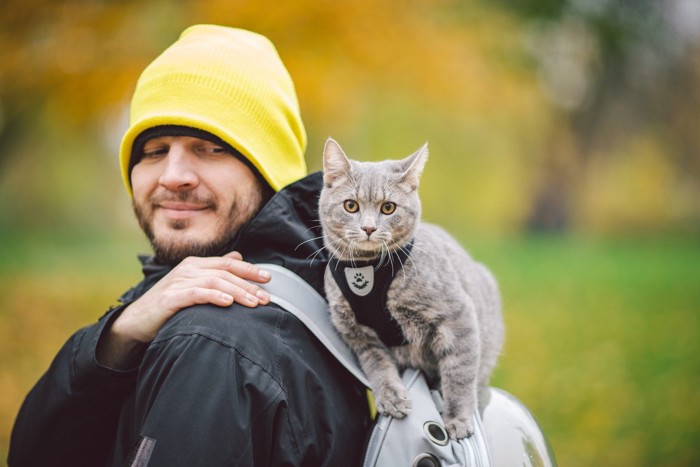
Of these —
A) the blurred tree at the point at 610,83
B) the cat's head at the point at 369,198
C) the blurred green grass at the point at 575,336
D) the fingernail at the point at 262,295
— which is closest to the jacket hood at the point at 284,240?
the cat's head at the point at 369,198

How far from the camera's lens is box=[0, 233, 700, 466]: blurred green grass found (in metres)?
4.55

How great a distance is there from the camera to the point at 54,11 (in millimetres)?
5594

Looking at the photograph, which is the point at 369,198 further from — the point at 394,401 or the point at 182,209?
the point at 394,401

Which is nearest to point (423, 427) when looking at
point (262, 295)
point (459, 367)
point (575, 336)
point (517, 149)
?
point (459, 367)

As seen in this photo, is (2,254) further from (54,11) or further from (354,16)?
(354,16)

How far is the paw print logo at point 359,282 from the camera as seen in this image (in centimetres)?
185

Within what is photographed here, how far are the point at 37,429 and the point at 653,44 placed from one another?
15955 millimetres

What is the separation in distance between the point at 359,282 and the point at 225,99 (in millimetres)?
809

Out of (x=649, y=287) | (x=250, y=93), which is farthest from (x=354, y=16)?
(x=649, y=287)

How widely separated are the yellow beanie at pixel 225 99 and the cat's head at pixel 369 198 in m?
0.19

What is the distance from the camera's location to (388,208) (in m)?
2.14

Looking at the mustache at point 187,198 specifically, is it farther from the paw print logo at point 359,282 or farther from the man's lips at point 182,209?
the paw print logo at point 359,282

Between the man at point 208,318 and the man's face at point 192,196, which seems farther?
the man's face at point 192,196

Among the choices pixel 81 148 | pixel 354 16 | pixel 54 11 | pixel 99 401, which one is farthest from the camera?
pixel 81 148
